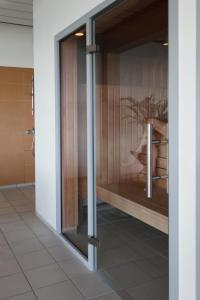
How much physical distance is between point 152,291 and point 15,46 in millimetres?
5028

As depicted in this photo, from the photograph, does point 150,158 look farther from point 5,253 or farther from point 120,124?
point 5,253

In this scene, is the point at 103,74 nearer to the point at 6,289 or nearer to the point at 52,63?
the point at 52,63

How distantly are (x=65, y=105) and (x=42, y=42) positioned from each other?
3.34 feet

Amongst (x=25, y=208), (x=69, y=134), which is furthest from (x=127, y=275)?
(x=25, y=208)

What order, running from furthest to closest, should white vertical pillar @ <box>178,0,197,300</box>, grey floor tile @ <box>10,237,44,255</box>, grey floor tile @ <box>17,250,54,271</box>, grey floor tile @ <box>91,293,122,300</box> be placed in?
grey floor tile @ <box>10,237,44,255</box>
grey floor tile @ <box>17,250,54,271</box>
grey floor tile @ <box>91,293,122,300</box>
white vertical pillar @ <box>178,0,197,300</box>

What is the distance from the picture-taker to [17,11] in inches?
200

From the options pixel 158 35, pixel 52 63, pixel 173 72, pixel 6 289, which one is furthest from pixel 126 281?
pixel 52 63

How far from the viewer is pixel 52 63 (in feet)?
11.9

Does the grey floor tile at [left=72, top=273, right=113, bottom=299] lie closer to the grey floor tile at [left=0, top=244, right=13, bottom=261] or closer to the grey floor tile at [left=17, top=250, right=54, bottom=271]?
the grey floor tile at [left=17, top=250, right=54, bottom=271]

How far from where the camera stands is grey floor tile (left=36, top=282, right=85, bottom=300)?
7.77 feet

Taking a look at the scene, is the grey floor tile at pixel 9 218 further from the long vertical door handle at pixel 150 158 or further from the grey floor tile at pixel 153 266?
the long vertical door handle at pixel 150 158

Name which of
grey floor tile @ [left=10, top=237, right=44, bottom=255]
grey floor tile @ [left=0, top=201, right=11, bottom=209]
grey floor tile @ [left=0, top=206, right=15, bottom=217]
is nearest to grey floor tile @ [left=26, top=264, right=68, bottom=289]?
grey floor tile @ [left=10, top=237, right=44, bottom=255]

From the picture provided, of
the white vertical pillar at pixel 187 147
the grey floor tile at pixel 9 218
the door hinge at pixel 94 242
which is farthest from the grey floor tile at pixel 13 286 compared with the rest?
the grey floor tile at pixel 9 218

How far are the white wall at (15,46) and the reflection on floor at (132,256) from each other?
4113mm
